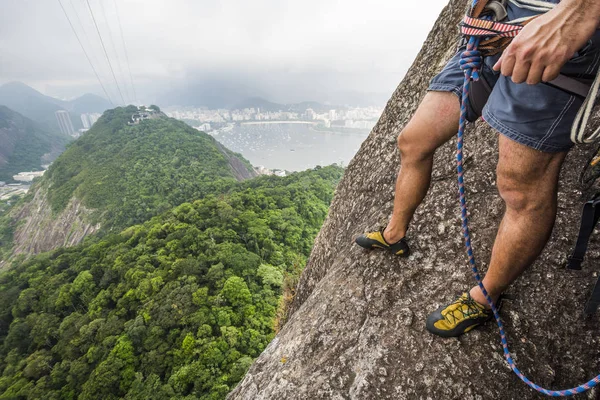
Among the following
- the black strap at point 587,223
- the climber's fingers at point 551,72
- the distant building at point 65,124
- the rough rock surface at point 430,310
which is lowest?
the rough rock surface at point 430,310

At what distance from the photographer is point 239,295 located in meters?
20.6

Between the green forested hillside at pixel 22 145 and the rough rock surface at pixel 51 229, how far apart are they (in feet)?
218

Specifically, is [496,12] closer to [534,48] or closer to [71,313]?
[534,48]

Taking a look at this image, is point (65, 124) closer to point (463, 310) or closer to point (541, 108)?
point (463, 310)

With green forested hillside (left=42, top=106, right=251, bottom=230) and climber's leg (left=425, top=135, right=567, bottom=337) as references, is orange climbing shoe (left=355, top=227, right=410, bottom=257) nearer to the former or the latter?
climber's leg (left=425, top=135, right=567, bottom=337)

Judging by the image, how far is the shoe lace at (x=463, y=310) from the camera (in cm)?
164

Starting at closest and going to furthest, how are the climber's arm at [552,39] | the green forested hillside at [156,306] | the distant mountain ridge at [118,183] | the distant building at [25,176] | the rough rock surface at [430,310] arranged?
the climber's arm at [552,39] → the rough rock surface at [430,310] → the green forested hillside at [156,306] → the distant mountain ridge at [118,183] → the distant building at [25,176]

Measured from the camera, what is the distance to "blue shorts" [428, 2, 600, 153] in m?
0.97

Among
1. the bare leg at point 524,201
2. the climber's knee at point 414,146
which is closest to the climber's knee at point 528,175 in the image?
the bare leg at point 524,201

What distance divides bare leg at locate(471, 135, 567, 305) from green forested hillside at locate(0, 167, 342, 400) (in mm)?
15085

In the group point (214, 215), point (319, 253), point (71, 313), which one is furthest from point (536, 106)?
point (71, 313)

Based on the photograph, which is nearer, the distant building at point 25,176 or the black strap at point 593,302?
the black strap at point 593,302

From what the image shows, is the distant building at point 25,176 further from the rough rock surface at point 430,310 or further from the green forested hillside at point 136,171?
the rough rock surface at point 430,310

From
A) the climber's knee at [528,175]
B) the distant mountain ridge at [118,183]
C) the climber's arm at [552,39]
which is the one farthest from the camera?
the distant mountain ridge at [118,183]
